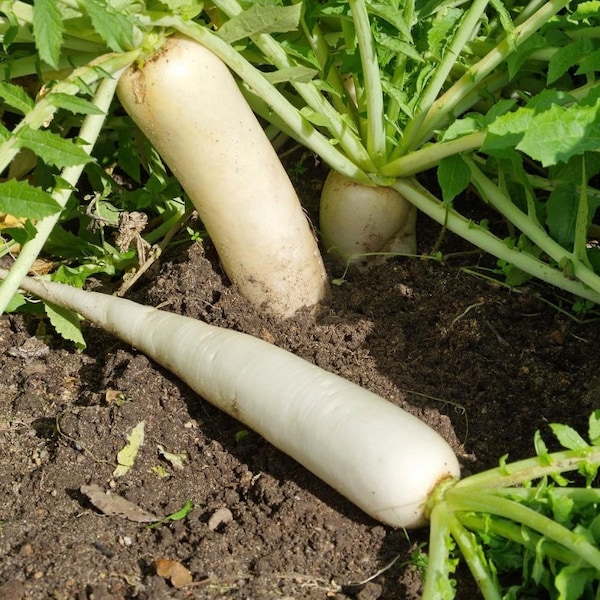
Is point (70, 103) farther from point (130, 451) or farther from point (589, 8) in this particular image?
point (589, 8)

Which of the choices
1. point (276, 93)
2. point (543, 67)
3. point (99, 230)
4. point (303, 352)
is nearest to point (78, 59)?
point (276, 93)

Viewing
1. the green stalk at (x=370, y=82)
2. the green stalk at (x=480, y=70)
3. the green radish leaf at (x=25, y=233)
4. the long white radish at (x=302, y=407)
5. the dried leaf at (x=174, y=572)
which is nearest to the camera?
the dried leaf at (x=174, y=572)

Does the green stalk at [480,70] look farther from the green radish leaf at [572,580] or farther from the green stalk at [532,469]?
the green radish leaf at [572,580]

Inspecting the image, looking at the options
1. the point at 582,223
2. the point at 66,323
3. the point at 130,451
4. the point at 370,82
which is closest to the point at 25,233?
the point at 66,323

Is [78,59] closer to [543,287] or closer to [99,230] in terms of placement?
[99,230]

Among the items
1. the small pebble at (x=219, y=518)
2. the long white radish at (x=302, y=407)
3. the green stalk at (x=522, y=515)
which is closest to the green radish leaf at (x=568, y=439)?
the green stalk at (x=522, y=515)

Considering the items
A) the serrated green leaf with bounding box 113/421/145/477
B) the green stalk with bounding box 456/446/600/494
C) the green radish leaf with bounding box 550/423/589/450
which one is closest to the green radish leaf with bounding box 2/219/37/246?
the serrated green leaf with bounding box 113/421/145/477

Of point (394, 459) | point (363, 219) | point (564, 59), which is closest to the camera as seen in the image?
point (394, 459)
